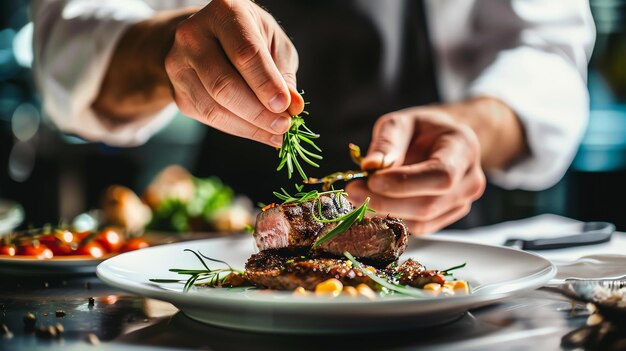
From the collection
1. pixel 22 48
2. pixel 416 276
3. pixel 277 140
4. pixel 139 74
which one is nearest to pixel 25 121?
pixel 22 48

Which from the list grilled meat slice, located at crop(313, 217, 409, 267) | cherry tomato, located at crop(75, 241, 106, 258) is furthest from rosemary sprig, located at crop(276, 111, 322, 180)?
cherry tomato, located at crop(75, 241, 106, 258)

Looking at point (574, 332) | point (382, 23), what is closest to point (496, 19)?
point (382, 23)

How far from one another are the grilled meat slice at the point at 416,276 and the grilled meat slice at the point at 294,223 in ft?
0.44

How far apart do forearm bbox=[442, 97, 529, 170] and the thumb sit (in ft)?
1.62

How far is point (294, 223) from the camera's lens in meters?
1.06

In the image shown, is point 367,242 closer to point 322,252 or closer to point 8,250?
point 322,252

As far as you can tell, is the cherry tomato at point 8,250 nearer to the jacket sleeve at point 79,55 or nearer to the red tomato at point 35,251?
the red tomato at point 35,251

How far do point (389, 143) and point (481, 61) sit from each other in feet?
3.38

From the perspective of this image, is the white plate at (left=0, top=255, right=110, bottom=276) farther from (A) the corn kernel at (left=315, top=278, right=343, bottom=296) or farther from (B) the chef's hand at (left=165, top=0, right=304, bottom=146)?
(A) the corn kernel at (left=315, top=278, right=343, bottom=296)

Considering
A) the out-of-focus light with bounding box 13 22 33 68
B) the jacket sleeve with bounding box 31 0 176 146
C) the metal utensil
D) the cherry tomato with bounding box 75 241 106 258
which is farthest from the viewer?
the out-of-focus light with bounding box 13 22 33 68

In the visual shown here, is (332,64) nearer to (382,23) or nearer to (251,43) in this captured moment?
(382,23)

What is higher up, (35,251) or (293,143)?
(293,143)

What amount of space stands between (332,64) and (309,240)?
1.32m

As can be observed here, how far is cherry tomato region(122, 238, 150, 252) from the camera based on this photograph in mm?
1365
